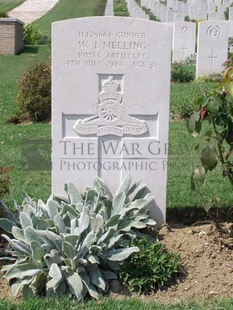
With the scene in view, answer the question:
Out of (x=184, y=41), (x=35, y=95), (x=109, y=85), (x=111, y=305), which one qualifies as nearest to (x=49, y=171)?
(x=109, y=85)

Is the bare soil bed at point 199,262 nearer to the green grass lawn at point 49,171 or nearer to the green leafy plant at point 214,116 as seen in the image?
the green grass lawn at point 49,171

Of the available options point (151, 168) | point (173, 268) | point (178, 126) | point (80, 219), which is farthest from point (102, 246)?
point (178, 126)

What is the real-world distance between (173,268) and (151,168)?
0.93m

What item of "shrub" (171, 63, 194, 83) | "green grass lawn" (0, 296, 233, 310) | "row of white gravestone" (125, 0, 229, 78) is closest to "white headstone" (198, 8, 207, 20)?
"row of white gravestone" (125, 0, 229, 78)

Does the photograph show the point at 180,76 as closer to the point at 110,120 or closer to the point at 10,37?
the point at 10,37

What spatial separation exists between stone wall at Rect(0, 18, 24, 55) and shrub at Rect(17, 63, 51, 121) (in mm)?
8118

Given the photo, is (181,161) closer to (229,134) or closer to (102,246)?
(229,134)

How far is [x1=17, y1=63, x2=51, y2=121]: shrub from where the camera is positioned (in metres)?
10.0

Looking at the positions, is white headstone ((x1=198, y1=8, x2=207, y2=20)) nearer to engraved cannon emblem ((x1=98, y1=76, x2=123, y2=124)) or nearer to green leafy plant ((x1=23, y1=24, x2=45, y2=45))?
green leafy plant ((x1=23, y1=24, x2=45, y2=45))

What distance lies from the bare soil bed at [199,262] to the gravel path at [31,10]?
28.8 meters

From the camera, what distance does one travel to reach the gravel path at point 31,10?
1345 inches

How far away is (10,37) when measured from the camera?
1848 centimetres

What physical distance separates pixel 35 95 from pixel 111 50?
215 inches

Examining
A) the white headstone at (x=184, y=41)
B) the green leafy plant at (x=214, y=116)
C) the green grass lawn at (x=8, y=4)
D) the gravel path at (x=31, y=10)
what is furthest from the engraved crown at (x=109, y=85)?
the green grass lawn at (x=8, y=4)
